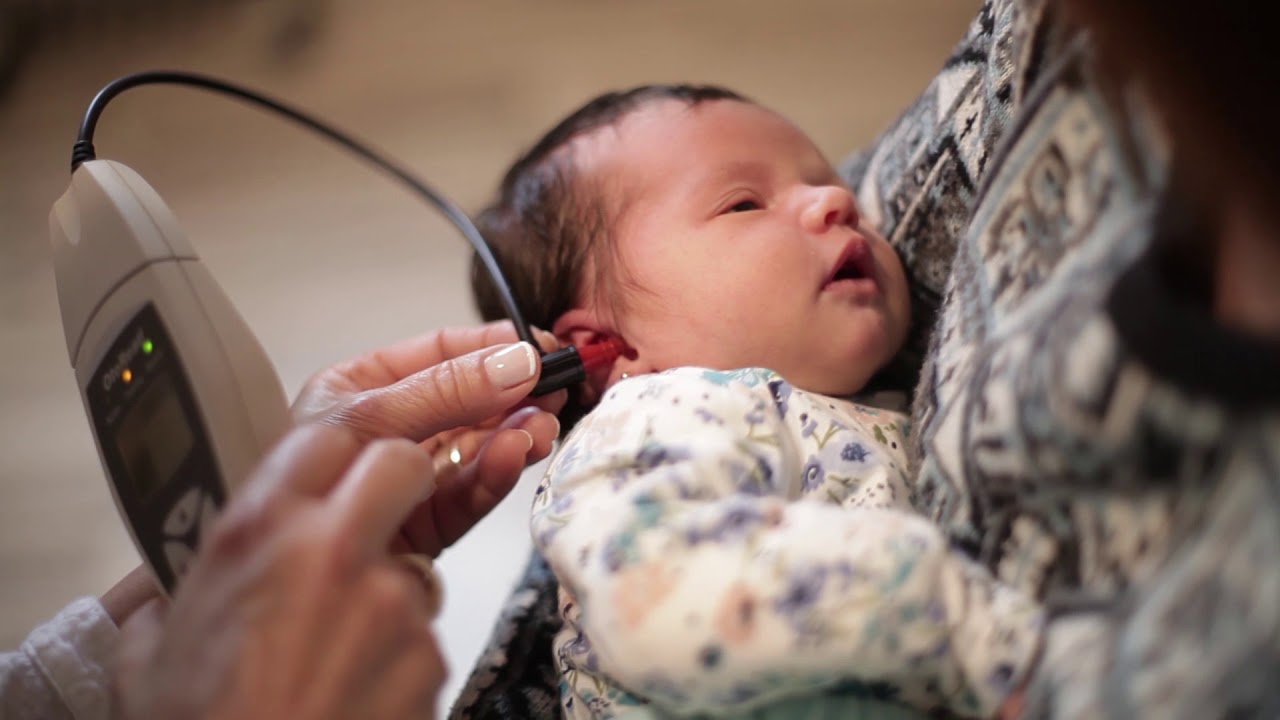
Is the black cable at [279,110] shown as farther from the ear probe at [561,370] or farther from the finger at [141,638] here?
the finger at [141,638]

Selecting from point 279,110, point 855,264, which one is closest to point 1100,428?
point 855,264

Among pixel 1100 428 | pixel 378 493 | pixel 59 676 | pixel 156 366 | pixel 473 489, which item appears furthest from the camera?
pixel 473 489

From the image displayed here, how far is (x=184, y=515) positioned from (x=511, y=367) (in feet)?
0.88

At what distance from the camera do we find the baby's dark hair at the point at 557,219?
86 centimetres

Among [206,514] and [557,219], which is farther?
[557,219]

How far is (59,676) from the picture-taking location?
71cm

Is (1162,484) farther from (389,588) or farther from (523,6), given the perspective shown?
(523,6)

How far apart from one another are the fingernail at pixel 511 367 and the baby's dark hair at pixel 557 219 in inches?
3.6

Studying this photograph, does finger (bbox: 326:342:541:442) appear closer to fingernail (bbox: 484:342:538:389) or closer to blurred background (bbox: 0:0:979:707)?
fingernail (bbox: 484:342:538:389)

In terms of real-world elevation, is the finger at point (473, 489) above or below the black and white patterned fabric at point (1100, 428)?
below

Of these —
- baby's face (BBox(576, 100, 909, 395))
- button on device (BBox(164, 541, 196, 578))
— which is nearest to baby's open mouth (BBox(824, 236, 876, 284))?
baby's face (BBox(576, 100, 909, 395))

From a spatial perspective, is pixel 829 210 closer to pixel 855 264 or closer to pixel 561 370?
pixel 855 264

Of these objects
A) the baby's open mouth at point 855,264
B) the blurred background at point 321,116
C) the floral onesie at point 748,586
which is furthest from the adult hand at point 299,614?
the blurred background at point 321,116

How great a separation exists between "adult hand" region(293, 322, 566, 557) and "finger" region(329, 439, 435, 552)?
8.2 inches
